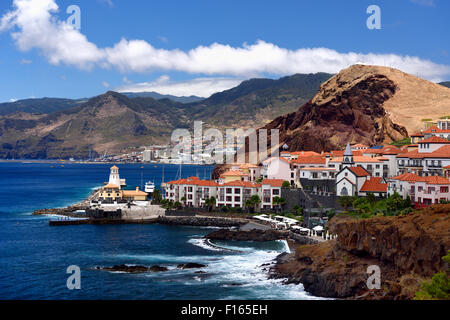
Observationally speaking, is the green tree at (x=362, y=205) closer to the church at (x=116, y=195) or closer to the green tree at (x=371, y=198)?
the green tree at (x=371, y=198)

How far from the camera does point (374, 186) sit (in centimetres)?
6278

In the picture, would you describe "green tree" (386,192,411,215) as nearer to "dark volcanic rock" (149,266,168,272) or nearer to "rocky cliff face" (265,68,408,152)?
"dark volcanic rock" (149,266,168,272)

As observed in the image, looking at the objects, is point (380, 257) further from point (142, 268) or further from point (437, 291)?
point (142, 268)

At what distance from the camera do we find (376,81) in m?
116

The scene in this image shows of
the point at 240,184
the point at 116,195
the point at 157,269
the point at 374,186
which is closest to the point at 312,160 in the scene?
the point at 240,184

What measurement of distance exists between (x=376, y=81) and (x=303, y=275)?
86267 mm

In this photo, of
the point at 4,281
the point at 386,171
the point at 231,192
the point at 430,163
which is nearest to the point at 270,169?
the point at 231,192

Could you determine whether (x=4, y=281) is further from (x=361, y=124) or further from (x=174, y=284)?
(x=361, y=124)

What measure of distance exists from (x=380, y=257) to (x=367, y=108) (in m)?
83.7

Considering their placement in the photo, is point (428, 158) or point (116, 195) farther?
point (116, 195)

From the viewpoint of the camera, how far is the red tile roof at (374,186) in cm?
6186

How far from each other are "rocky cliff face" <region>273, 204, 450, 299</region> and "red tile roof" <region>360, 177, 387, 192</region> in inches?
780

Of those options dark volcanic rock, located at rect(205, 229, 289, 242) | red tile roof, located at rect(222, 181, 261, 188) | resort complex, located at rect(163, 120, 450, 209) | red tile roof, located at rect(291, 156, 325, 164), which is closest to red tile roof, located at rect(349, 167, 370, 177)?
resort complex, located at rect(163, 120, 450, 209)

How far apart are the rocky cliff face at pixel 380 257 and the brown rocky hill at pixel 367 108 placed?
63.2 metres
